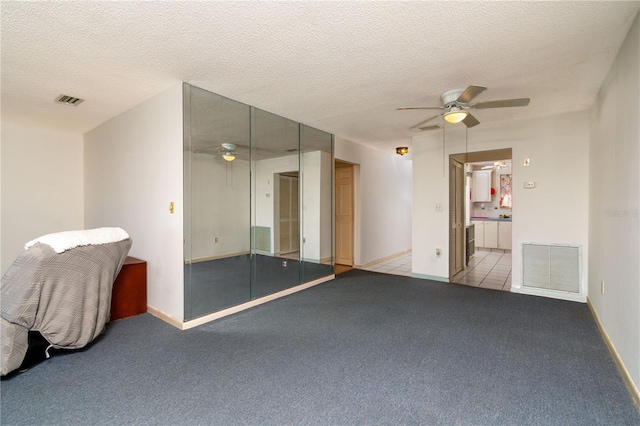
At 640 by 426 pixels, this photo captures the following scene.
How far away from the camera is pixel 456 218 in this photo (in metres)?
5.33

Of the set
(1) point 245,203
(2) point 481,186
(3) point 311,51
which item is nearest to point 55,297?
(1) point 245,203

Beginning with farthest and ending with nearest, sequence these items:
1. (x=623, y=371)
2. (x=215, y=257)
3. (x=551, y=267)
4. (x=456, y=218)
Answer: (x=456, y=218) → (x=551, y=267) → (x=215, y=257) → (x=623, y=371)

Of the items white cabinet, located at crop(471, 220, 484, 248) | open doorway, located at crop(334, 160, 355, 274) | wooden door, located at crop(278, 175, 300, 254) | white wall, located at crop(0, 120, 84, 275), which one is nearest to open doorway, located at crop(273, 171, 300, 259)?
wooden door, located at crop(278, 175, 300, 254)

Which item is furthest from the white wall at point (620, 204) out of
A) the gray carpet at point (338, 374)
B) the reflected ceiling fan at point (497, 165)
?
the reflected ceiling fan at point (497, 165)

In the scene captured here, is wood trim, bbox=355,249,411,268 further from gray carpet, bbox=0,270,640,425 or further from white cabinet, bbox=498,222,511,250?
gray carpet, bbox=0,270,640,425

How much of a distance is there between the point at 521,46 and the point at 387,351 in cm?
277

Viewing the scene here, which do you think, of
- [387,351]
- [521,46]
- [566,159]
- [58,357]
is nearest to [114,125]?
[58,357]

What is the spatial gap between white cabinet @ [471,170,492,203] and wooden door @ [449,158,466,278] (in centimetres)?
365

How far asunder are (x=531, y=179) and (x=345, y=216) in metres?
3.34

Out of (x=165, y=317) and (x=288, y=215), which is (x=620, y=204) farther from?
(x=165, y=317)

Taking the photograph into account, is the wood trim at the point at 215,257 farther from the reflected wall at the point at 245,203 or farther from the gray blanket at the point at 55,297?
the gray blanket at the point at 55,297

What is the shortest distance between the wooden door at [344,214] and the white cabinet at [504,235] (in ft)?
14.8

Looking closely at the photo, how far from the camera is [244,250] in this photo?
12.5 ft

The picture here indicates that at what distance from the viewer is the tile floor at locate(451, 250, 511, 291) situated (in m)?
4.85
